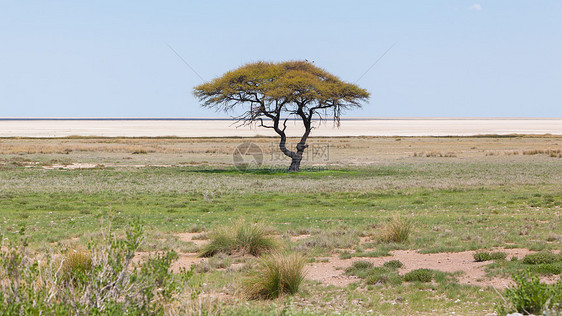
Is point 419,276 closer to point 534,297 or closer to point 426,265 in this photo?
point 426,265

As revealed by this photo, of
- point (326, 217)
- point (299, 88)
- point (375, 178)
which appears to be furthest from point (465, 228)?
point (299, 88)

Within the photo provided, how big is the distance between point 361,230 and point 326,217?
341 cm

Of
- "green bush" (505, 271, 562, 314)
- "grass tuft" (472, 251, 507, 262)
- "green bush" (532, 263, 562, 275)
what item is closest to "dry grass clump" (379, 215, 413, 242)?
"grass tuft" (472, 251, 507, 262)

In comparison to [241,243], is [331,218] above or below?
below

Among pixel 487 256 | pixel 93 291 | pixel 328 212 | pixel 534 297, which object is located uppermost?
pixel 93 291

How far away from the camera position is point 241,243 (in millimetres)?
13516

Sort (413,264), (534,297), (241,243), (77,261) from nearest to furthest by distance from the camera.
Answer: (534,297), (77,261), (413,264), (241,243)

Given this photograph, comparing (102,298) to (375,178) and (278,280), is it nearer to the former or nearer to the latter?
(278,280)

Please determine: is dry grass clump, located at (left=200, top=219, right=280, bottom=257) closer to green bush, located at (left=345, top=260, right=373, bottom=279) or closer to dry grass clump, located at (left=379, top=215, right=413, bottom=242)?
green bush, located at (left=345, top=260, right=373, bottom=279)

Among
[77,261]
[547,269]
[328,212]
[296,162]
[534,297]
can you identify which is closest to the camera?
[534,297]

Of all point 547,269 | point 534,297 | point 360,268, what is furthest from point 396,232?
point 534,297

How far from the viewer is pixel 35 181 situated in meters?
32.6

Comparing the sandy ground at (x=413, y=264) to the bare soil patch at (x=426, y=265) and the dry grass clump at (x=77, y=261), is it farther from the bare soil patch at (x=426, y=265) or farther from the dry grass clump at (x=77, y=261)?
the dry grass clump at (x=77, y=261)

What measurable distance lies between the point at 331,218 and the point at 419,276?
8685 mm
